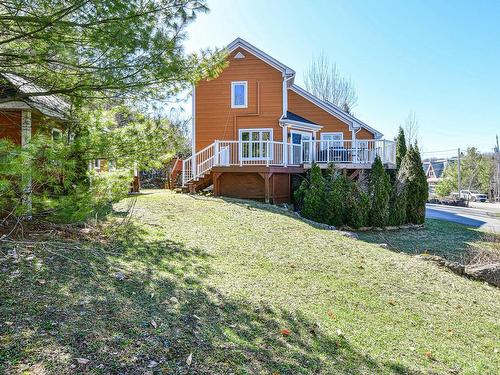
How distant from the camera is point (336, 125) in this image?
1942 centimetres

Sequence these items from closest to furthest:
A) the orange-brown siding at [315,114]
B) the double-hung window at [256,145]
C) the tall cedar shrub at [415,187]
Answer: the double-hung window at [256,145] → the tall cedar shrub at [415,187] → the orange-brown siding at [315,114]

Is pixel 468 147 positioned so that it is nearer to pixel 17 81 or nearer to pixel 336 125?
pixel 336 125

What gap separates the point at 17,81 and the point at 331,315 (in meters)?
5.88

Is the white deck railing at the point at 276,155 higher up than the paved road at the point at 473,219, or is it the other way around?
the white deck railing at the point at 276,155

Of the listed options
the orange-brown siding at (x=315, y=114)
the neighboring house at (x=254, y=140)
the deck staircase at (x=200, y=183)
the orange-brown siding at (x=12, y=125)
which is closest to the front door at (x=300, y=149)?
the neighboring house at (x=254, y=140)

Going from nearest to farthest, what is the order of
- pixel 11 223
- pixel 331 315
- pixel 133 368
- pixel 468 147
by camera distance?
1. pixel 133 368
2. pixel 331 315
3. pixel 11 223
4. pixel 468 147

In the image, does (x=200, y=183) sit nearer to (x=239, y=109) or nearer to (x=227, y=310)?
(x=239, y=109)

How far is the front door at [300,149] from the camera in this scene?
1573 cm

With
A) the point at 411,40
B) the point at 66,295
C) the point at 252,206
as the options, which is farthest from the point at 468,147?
the point at 66,295

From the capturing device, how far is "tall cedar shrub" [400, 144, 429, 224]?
14.6m

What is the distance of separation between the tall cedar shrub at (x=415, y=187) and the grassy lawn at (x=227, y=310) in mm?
7838

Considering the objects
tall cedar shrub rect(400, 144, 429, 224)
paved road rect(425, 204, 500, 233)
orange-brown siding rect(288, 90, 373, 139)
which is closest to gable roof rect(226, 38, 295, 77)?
orange-brown siding rect(288, 90, 373, 139)

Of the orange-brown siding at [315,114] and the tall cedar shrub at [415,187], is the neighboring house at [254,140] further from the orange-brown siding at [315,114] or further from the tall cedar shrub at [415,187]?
the orange-brown siding at [315,114]

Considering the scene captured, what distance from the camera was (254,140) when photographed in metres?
16.7
